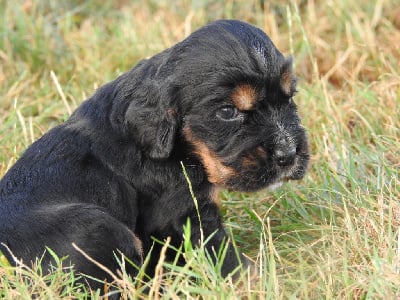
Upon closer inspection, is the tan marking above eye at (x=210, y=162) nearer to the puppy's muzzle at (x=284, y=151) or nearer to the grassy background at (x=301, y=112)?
the puppy's muzzle at (x=284, y=151)

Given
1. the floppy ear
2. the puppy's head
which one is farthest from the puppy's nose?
the floppy ear

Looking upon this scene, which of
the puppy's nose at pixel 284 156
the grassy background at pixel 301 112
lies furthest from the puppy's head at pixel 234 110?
Result: the grassy background at pixel 301 112

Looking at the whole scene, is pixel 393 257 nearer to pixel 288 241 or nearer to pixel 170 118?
pixel 288 241

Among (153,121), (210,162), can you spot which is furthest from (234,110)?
(153,121)

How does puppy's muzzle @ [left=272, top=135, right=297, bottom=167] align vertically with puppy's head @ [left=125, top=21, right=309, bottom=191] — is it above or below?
below

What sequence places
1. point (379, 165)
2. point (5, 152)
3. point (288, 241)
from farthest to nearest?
point (5, 152), point (379, 165), point (288, 241)

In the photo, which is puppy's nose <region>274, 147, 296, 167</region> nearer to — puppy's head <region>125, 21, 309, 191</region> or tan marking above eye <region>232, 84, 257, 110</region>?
puppy's head <region>125, 21, 309, 191</region>

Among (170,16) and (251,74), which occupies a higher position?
(251,74)

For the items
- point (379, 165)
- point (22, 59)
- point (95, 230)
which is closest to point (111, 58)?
point (22, 59)
